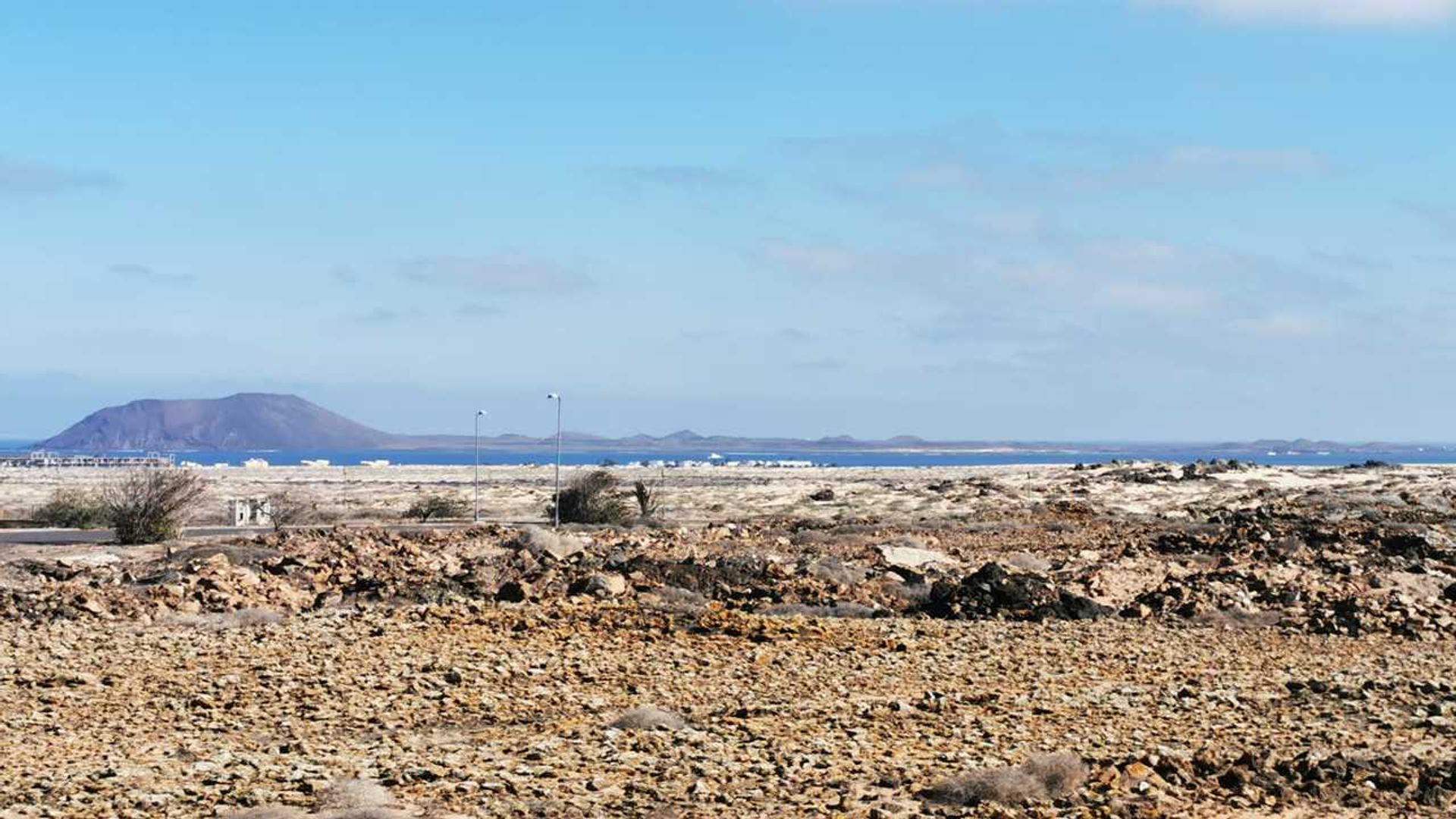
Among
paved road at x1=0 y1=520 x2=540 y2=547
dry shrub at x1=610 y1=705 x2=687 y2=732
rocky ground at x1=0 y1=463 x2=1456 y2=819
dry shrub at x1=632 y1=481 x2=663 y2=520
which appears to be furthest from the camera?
dry shrub at x1=632 y1=481 x2=663 y2=520

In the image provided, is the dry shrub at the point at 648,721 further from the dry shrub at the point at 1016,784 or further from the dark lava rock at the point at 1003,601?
the dark lava rock at the point at 1003,601

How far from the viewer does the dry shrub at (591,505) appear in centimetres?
4722

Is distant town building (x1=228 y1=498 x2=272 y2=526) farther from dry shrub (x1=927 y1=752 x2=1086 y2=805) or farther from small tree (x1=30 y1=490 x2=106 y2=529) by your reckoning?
dry shrub (x1=927 y1=752 x2=1086 y2=805)

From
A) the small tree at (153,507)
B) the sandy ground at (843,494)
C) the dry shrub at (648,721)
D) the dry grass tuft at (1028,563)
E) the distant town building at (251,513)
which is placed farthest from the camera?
the sandy ground at (843,494)

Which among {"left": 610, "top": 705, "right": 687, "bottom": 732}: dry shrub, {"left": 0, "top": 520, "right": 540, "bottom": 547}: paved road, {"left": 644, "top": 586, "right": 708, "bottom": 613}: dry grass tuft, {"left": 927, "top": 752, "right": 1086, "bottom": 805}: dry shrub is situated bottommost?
{"left": 927, "top": 752, "right": 1086, "bottom": 805}: dry shrub

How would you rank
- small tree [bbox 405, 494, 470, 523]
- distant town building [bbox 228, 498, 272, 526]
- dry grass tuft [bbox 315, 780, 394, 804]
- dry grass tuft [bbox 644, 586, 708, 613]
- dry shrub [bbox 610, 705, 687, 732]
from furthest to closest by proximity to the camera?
small tree [bbox 405, 494, 470, 523] < distant town building [bbox 228, 498, 272, 526] < dry grass tuft [bbox 644, 586, 708, 613] < dry shrub [bbox 610, 705, 687, 732] < dry grass tuft [bbox 315, 780, 394, 804]

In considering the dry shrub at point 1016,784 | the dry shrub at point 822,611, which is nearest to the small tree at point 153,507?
the dry shrub at point 822,611

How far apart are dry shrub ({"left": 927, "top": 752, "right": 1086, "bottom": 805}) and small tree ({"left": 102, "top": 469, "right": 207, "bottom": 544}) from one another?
29212 mm

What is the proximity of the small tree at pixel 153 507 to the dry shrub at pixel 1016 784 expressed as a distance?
2921 cm

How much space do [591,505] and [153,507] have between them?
13.6 meters

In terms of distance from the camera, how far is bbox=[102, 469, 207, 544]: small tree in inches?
1455

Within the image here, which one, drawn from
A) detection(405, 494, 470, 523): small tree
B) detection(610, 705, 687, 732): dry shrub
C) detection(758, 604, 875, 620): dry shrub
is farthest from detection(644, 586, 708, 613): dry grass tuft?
detection(405, 494, 470, 523): small tree

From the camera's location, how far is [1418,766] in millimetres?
11648

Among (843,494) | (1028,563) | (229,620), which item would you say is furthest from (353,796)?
(843,494)
